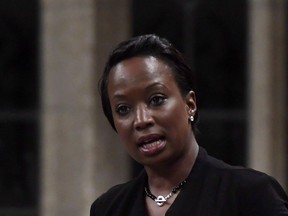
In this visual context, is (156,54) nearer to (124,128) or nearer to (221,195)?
(124,128)

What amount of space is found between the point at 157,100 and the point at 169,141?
117 mm

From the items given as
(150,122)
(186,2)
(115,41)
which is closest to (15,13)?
(115,41)

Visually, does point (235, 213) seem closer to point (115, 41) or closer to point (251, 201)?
point (251, 201)

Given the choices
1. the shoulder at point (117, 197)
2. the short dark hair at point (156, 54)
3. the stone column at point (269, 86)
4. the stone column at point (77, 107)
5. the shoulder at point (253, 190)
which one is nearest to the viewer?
the shoulder at point (253, 190)

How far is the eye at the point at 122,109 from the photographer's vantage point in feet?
8.66

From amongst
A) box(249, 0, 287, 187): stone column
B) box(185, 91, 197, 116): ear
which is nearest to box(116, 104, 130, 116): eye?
box(185, 91, 197, 116): ear

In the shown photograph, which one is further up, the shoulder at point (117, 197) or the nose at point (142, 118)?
the nose at point (142, 118)

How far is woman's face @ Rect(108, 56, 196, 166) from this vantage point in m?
2.58

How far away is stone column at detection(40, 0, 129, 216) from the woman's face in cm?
450

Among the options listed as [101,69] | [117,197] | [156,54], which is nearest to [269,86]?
[101,69]

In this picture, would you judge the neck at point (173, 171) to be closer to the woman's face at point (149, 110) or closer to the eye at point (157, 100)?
the woman's face at point (149, 110)

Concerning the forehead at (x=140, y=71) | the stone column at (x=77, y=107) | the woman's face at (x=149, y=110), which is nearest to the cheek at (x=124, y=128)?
the woman's face at (x=149, y=110)

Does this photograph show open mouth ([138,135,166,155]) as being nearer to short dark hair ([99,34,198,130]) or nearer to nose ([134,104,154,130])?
nose ([134,104,154,130])

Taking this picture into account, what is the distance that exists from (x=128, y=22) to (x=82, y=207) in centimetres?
147
